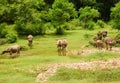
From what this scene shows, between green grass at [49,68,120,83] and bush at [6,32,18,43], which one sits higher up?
green grass at [49,68,120,83]

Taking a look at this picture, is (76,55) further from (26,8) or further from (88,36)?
(26,8)

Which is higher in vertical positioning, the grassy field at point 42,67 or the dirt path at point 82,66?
the dirt path at point 82,66

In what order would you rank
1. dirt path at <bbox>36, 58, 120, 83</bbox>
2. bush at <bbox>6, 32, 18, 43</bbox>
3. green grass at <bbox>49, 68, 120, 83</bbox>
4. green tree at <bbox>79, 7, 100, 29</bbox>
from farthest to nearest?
green tree at <bbox>79, 7, 100, 29</bbox>
bush at <bbox>6, 32, 18, 43</bbox>
dirt path at <bbox>36, 58, 120, 83</bbox>
green grass at <bbox>49, 68, 120, 83</bbox>

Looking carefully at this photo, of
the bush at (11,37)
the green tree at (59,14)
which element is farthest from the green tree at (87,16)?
the bush at (11,37)

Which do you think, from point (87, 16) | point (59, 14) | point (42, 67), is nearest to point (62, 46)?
point (42, 67)

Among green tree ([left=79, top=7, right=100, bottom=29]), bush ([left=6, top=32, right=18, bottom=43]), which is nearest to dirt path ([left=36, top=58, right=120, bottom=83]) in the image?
bush ([left=6, top=32, right=18, bottom=43])

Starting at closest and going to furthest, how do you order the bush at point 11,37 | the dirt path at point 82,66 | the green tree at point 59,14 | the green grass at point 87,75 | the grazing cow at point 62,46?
1. the green grass at point 87,75
2. the dirt path at point 82,66
3. the grazing cow at point 62,46
4. the bush at point 11,37
5. the green tree at point 59,14

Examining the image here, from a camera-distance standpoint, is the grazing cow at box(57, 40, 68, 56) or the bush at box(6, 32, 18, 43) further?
the bush at box(6, 32, 18, 43)

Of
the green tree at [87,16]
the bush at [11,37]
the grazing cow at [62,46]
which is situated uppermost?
the grazing cow at [62,46]

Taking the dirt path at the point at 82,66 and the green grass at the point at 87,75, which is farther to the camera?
the dirt path at the point at 82,66

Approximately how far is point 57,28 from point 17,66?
2194 cm

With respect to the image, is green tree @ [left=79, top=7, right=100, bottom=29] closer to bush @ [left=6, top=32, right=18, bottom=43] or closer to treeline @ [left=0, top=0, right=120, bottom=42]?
treeline @ [left=0, top=0, right=120, bottom=42]

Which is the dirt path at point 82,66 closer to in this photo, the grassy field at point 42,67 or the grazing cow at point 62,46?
the grassy field at point 42,67

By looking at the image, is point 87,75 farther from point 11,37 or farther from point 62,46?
point 11,37
